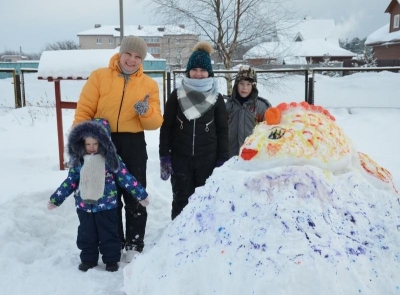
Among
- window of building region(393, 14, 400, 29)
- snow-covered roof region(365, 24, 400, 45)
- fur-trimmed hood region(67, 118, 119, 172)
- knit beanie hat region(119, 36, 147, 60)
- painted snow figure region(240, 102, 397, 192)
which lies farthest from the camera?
window of building region(393, 14, 400, 29)

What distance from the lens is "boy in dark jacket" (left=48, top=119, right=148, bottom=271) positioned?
3.19 m

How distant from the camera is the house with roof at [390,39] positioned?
99.1 ft

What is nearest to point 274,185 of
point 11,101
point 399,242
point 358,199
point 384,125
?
point 358,199

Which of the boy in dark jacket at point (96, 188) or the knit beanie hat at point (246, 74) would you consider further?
the knit beanie hat at point (246, 74)

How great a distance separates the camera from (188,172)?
369 centimetres

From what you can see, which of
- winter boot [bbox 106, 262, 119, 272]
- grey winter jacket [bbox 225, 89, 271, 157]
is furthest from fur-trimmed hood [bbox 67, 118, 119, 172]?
grey winter jacket [bbox 225, 89, 271, 157]

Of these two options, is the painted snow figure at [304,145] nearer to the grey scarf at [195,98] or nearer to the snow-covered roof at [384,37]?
the grey scarf at [195,98]

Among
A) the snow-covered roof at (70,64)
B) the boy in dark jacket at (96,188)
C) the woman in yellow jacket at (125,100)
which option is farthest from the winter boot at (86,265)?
the snow-covered roof at (70,64)

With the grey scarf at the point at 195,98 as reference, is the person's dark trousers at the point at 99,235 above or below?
below

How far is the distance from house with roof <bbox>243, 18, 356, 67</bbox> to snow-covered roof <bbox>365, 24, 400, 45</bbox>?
468 cm

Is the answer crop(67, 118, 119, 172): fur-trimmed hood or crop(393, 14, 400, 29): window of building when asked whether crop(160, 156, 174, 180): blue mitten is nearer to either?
crop(67, 118, 119, 172): fur-trimmed hood

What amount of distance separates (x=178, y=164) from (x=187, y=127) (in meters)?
0.35

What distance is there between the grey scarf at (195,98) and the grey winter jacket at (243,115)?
1.36 feet

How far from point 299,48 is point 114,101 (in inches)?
556
